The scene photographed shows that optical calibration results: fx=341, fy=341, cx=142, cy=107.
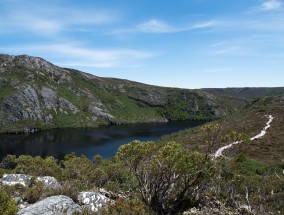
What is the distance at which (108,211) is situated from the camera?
14.7m

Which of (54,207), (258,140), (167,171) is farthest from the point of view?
(258,140)

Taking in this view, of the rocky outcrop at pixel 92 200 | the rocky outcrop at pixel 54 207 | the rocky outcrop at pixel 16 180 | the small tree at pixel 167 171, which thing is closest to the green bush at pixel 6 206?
the rocky outcrop at pixel 54 207

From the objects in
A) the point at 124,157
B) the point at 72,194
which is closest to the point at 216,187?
the point at 124,157

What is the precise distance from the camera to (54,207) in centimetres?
1574

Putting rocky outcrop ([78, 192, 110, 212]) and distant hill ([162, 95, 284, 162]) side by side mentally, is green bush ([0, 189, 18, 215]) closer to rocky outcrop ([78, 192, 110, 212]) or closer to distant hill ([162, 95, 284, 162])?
rocky outcrop ([78, 192, 110, 212])

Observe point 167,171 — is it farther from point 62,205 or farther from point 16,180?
point 16,180

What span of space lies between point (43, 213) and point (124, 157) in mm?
7382

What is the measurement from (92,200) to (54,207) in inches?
109

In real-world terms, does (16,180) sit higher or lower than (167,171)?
lower

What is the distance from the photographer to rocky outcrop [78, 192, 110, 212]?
17414 millimetres

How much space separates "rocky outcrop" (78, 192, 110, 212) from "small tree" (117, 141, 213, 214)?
2.99 metres

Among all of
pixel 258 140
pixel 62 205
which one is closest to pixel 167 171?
pixel 62 205

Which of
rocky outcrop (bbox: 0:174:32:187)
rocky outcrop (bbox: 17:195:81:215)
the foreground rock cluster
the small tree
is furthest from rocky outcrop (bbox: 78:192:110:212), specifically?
rocky outcrop (bbox: 0:174:32:187)

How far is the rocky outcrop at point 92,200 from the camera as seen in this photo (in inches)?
686
